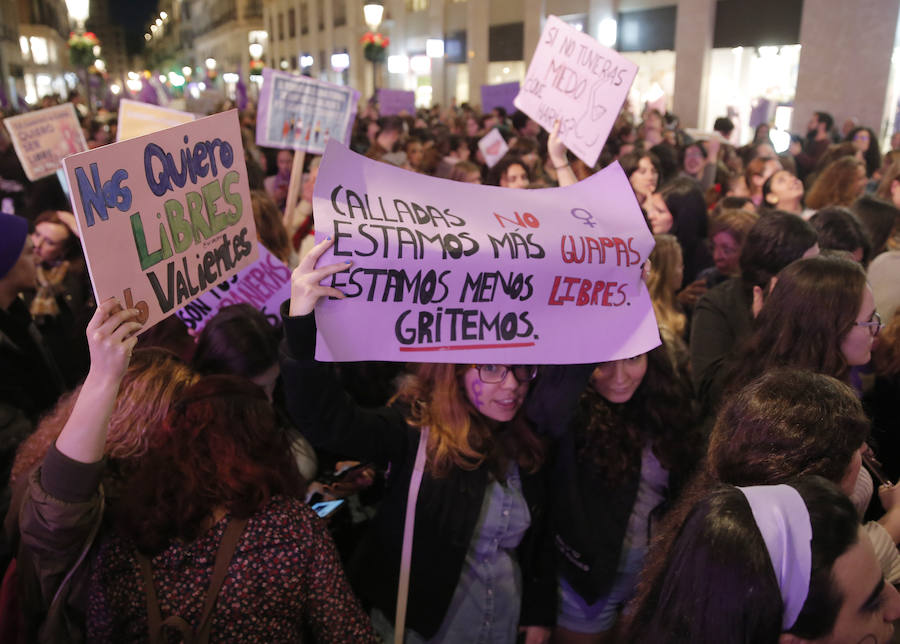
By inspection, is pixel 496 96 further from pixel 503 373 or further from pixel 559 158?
pixel 503 373

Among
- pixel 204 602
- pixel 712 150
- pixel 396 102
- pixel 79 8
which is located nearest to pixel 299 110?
pixel 204 602

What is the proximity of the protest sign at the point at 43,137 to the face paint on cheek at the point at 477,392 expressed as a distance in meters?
5.23

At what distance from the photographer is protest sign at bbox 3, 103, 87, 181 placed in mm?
6141

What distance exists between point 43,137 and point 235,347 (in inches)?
196

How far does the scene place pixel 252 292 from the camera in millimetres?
3238

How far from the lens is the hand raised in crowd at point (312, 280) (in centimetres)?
174

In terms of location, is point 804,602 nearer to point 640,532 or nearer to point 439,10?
point 640,532

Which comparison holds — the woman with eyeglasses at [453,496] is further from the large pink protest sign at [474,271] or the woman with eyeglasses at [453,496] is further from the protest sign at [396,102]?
the protest sign at [396,102]

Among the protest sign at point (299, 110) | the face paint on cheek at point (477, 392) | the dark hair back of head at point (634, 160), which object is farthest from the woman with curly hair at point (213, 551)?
the dark hair back of head at point (634, 160)

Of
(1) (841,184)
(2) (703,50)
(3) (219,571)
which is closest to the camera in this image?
(3) (219,571)

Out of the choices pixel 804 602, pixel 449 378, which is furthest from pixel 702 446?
pixel 804 602

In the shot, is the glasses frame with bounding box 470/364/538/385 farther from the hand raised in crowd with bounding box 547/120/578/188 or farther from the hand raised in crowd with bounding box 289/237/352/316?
the hand raised in crowd with bounding box 547/120/578/188

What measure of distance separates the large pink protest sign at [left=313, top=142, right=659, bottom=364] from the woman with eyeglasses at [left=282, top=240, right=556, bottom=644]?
28cm

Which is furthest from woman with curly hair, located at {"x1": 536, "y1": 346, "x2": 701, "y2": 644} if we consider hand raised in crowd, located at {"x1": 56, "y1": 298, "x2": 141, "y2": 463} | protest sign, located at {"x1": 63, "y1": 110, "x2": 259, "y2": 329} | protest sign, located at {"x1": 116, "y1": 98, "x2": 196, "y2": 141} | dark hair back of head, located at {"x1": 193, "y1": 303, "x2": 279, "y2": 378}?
protest sign, located at {"x1": 116, "y1": 98, "x2": 196, "y2": 141}
